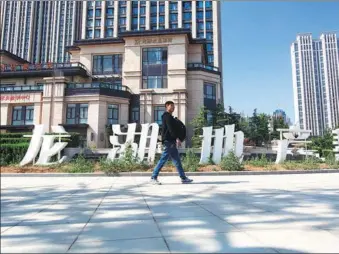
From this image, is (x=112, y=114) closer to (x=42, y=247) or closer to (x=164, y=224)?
(x=164, y=224)

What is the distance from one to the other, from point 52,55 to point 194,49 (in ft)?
100

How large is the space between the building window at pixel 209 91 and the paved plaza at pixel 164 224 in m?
27.4

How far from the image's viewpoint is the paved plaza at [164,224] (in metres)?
2.05

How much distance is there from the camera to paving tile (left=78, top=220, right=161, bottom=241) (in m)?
2.27

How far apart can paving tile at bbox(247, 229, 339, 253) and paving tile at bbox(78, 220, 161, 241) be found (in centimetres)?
93

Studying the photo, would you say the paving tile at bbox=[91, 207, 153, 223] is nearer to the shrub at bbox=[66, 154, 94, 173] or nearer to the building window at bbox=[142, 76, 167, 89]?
the shrub at bbox=[66, 154, 94, 173]

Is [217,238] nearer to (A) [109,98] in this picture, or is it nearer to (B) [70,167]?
(B) [70,167]

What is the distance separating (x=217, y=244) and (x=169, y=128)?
12.6 feet

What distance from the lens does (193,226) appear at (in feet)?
8.72

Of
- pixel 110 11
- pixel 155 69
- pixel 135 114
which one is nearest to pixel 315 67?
pixel 135 114

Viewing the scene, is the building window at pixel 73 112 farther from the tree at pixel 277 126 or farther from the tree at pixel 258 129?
the tree at pixel 277 126

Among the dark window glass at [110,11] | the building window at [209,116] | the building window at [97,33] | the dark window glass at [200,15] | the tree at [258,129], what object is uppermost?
the dark window glass at [110,11]

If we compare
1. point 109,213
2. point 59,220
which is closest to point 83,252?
point 59,220

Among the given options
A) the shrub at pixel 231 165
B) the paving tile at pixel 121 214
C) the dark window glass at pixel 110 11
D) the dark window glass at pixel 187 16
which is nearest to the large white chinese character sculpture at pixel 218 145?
the shrub at pixel 231 165
